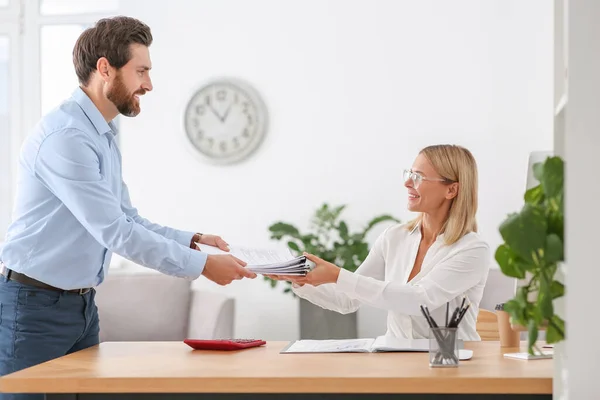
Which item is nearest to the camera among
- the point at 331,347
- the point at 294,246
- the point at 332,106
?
the point at 331,347

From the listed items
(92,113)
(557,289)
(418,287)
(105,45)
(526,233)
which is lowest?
Result: (418,287)

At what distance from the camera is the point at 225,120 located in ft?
17.3

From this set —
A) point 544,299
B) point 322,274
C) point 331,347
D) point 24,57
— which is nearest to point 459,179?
point 322,274

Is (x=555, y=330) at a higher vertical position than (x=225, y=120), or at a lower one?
lower

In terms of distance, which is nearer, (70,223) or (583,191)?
(583,191)

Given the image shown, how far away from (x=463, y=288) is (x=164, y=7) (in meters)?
3.59

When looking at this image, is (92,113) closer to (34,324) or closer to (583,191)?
(34,324)

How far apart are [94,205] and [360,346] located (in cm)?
81

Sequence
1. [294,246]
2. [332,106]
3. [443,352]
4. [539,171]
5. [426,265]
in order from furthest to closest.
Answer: [332,106] → [294,246] → [426,265] → [443,352] → [539,171]

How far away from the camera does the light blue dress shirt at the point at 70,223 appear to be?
2232mm

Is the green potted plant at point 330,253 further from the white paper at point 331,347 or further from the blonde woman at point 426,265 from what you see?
the white paper at point 331,347

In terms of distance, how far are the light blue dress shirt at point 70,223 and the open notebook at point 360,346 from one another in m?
0.38

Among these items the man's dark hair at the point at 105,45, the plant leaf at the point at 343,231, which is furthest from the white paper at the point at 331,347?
the plant leaf at the point at 343,231

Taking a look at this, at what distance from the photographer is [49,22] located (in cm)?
554
